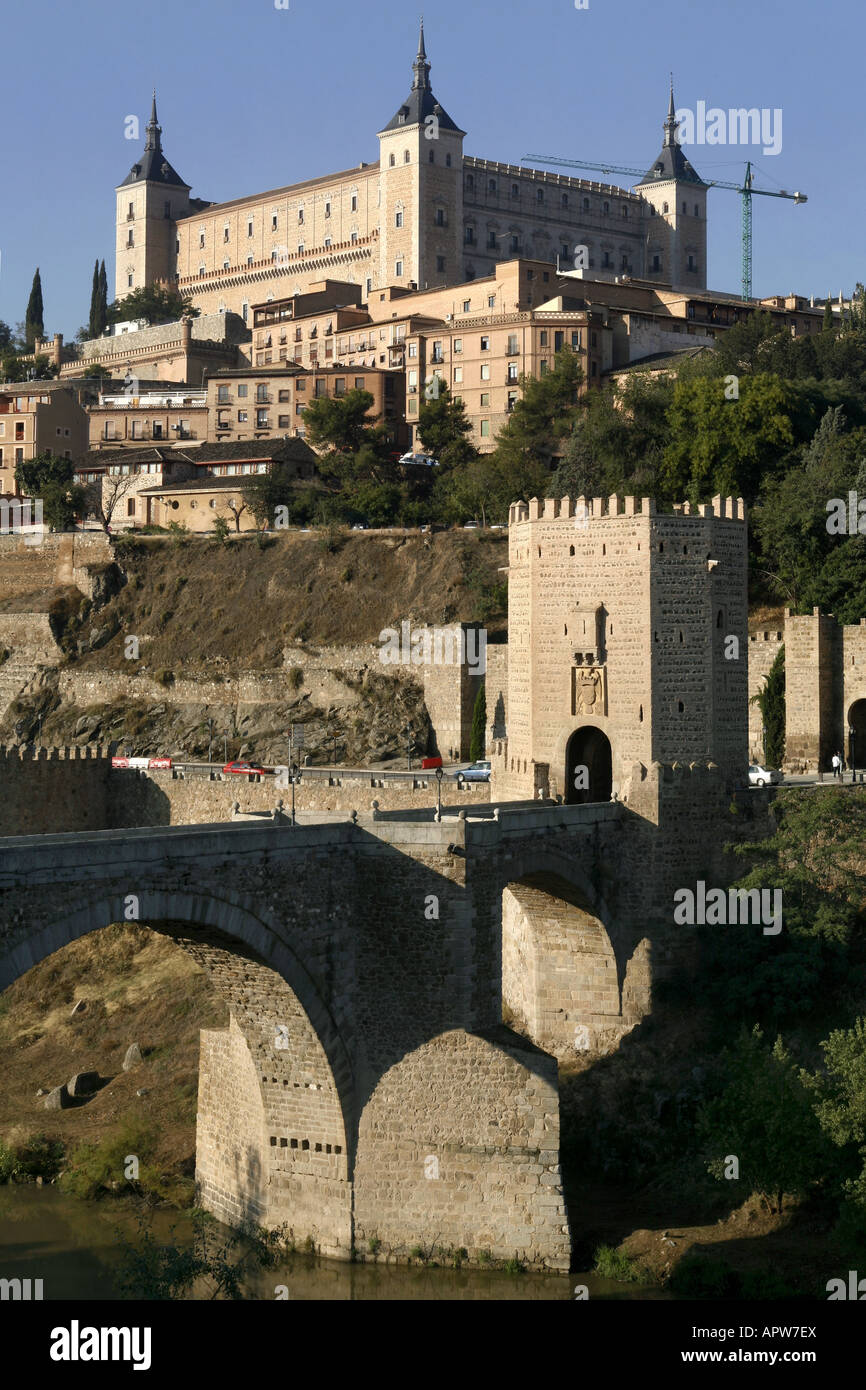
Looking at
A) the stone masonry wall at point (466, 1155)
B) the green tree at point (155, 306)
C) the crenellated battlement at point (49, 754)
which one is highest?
the green tree at point (155, 306)

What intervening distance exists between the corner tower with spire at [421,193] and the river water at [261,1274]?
81265 mm

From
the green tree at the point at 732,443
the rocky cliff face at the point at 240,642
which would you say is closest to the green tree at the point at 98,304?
the rocky cliff face at the point at 240,642

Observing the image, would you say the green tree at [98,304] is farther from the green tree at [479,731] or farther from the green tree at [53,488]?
the green tree at [479,731]

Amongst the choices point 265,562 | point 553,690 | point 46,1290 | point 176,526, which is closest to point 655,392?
point 265,562

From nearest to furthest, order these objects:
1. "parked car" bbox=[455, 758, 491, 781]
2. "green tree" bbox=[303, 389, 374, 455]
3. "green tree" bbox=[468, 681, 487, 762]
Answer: "parked car" bbox=[455, 758, 491, 781]
"green tree" bbox=[468, 681, 487, 762]
"green tree" bbox=[303, 389, 374, 455]

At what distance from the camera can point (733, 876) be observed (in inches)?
1454

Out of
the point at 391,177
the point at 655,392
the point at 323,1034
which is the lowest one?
the point at 323,1034

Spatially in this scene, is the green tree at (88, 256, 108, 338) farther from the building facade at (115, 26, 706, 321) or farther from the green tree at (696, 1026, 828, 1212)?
the green tree at (696, 1026, 828, 1212)

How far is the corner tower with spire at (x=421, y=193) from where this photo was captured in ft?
340

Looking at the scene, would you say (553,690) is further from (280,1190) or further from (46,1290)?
(46,1290)

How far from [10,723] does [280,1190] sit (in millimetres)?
41229

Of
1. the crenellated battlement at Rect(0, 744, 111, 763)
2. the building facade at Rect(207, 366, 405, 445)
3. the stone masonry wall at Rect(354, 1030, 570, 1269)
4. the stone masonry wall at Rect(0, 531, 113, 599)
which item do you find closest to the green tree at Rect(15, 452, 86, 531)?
the stone masonry wall at Rect(0, 531, 113, 599)

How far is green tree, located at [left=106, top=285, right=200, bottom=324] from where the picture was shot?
123000 mm

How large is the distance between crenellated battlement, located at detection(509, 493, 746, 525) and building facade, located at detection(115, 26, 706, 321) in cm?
6880
